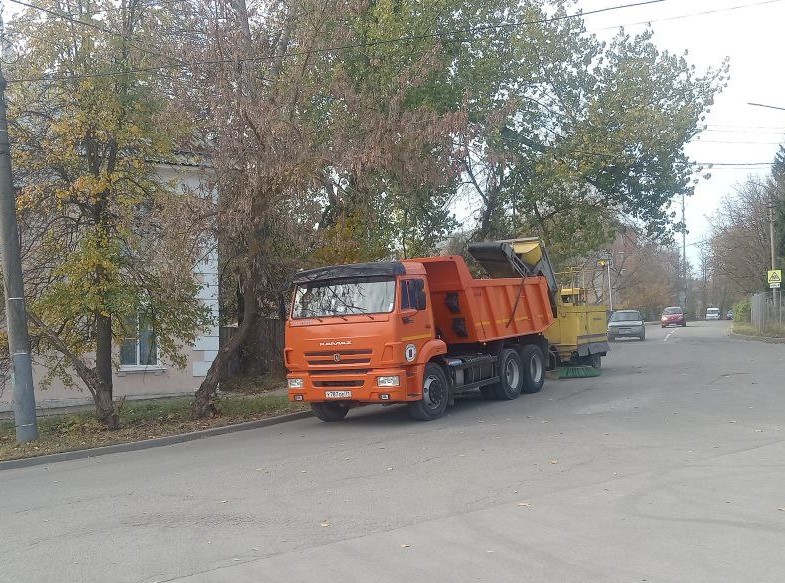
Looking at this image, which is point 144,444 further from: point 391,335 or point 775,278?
point 775,278

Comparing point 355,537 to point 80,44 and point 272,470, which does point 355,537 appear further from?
point 80,44

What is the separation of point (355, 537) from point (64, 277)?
9.67 m

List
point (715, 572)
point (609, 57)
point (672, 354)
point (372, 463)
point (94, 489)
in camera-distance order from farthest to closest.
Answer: point (672, 354) < point (609, 57) < point (372, 463) < point (94, 489) < point (715, 572)

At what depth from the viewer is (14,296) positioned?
1296 cm

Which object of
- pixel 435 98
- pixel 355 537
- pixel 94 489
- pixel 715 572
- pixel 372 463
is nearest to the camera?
pixel 715 572

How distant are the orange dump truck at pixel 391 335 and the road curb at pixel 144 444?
1072mm

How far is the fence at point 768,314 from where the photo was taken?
41.7 m

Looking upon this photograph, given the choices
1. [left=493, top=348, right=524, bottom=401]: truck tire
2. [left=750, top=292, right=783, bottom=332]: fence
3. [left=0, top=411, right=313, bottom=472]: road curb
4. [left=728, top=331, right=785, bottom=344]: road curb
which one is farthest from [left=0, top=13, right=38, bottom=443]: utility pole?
[left=750, top=292, right=783, bottom=332]: fence

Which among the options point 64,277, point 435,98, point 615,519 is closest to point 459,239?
point 435,98

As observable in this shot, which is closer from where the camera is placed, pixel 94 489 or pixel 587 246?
pixel 94 489

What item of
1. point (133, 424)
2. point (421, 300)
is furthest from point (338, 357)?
point (133, 424)

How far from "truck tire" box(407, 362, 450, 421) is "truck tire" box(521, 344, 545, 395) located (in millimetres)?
3869

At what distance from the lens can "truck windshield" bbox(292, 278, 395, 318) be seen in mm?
13914

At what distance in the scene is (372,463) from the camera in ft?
34.3
